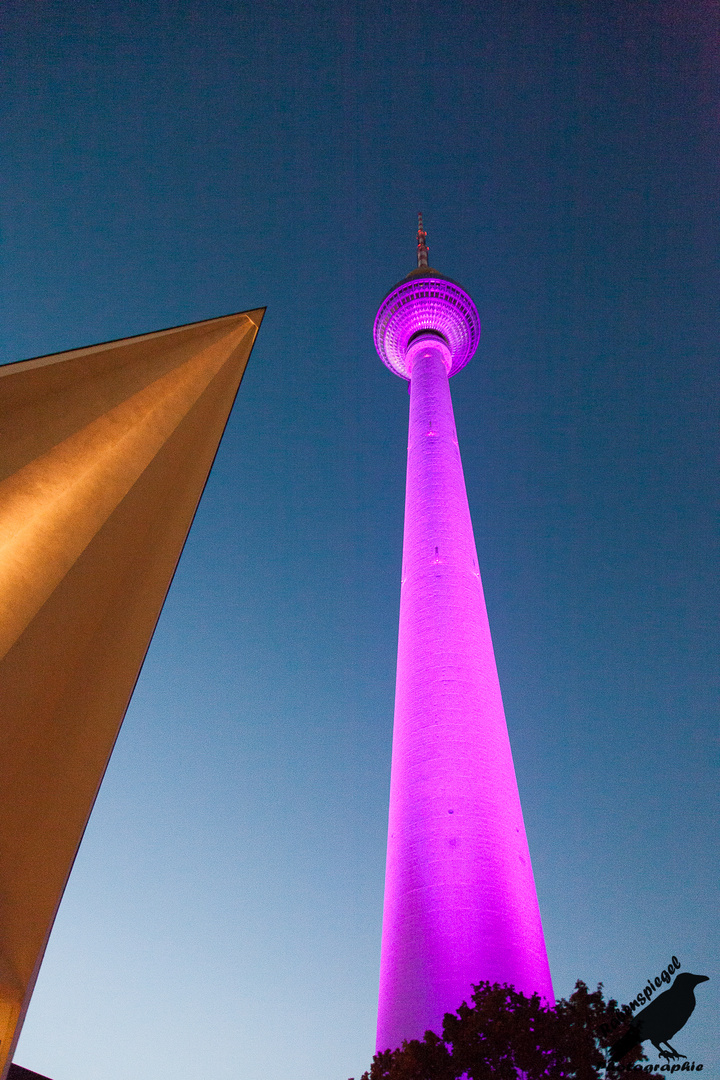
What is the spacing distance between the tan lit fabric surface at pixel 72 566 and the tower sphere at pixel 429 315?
43794 millimetres

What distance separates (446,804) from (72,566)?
22.5 metres

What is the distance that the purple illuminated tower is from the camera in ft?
72.3

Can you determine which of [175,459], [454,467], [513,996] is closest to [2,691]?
[175,459]

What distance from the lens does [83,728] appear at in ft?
18.6

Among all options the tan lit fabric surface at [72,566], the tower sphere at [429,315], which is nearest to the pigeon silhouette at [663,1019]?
the tan lit fabric surface at [72,566]

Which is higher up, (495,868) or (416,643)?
(416,643)

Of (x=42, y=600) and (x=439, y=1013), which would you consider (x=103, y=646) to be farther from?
(x=439, y=1013)

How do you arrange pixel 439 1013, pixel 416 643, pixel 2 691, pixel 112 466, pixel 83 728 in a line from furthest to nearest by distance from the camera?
pixel 416 643 → pixel 439 1013 → pixel 112 466 → pixel 83 728 → pixel 2 691

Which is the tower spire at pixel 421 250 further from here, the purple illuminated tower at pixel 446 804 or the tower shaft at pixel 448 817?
the tower shaft at pixel 448 817

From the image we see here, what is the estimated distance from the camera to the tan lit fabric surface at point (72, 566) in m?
5.18

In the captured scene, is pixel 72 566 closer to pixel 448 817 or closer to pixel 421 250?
pixel 448 817

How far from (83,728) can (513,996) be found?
13.3 m

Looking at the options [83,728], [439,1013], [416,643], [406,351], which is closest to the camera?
[83,728]

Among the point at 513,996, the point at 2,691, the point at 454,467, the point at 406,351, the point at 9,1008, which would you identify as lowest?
the point at 9,1008
